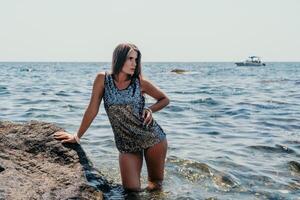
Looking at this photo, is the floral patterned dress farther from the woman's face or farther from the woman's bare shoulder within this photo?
the woman's face

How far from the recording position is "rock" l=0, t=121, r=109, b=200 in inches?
191

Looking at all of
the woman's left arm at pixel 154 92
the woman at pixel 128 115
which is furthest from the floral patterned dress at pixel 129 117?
the woman's left arm at pixel 154 92

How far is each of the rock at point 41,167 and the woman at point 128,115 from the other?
0.81 feet

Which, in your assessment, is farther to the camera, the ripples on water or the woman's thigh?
the ripples on water

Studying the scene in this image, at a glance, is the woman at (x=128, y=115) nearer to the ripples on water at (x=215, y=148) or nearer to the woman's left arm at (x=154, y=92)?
the woman's left arm at (x=154, y=92)

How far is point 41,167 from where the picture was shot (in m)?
5.51

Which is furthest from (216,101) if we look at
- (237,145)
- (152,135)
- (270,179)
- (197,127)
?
(152,135)

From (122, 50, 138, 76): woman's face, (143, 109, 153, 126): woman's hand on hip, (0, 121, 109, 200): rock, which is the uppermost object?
(122, 50, 138, 76): woman's face

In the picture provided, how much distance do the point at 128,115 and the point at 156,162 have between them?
825 mm

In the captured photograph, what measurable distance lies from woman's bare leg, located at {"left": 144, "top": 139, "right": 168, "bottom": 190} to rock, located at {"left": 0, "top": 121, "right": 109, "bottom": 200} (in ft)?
2.39

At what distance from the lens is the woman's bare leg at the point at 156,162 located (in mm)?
6406

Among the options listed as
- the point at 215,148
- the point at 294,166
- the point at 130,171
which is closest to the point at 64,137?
the point at 130,171

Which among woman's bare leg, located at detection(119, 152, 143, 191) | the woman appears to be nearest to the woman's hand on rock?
the woman

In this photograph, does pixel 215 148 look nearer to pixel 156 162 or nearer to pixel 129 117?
pixel 156 162
